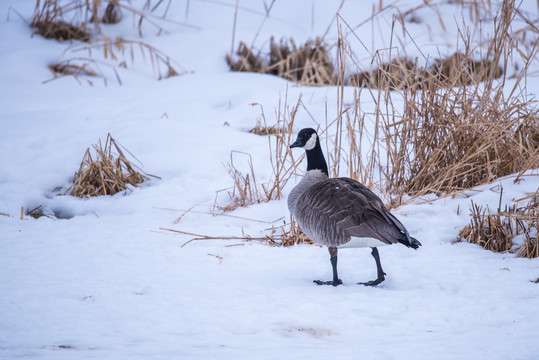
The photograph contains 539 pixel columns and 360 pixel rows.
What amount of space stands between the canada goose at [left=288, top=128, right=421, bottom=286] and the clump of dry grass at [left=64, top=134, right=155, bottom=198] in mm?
2243

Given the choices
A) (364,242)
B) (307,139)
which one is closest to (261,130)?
(307,139)

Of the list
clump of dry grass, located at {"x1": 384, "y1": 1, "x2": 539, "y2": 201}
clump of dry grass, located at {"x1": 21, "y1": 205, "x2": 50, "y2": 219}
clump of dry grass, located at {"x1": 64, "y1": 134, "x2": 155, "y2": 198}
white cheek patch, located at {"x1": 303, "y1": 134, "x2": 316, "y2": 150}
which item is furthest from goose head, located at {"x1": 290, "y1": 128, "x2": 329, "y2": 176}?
clump of dry grass, located at {"x1": 21, "y1": 205, "x2": 50, "y2": 219}

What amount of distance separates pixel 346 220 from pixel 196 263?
1223 mm

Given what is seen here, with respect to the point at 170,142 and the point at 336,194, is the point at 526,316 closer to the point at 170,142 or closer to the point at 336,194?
the point at 336,194

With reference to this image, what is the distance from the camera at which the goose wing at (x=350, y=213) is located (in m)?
3.47

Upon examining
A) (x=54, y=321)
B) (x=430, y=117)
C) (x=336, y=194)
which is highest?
(x=430, y=117)

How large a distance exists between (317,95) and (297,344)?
4945 millimetres

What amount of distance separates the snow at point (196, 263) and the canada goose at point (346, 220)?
304 mm

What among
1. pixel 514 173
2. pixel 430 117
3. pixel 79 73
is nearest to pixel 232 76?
pixel 79 73

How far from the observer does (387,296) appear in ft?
11.1

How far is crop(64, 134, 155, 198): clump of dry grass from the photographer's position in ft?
A: 17.6

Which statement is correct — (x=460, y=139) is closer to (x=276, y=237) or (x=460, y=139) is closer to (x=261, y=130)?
(x=276, y=237)

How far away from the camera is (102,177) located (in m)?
5.34

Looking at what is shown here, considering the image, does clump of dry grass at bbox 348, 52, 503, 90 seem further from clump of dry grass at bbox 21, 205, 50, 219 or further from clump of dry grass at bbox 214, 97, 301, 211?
clump of dry grass at bbox 21, 205, 50, 219
